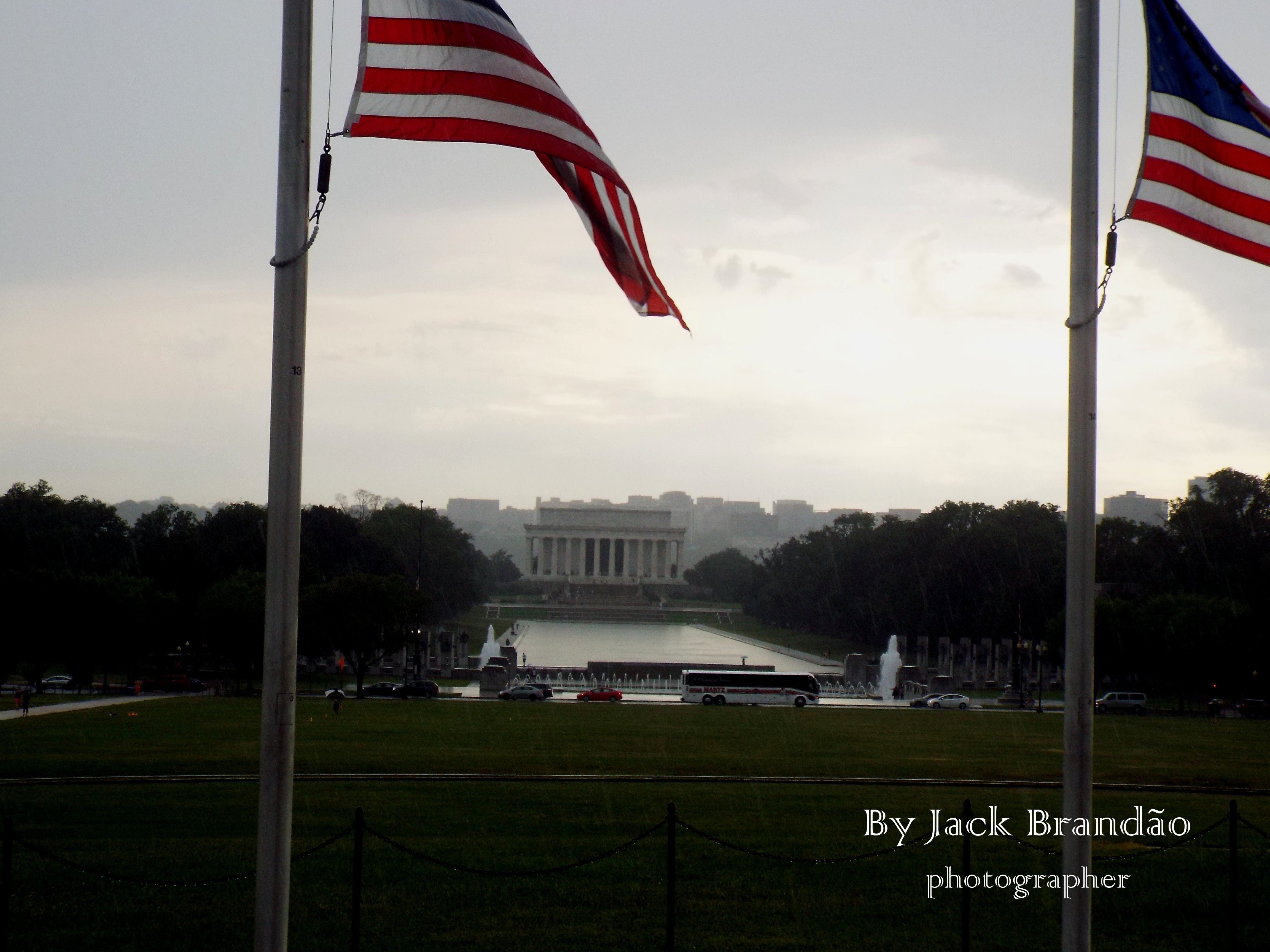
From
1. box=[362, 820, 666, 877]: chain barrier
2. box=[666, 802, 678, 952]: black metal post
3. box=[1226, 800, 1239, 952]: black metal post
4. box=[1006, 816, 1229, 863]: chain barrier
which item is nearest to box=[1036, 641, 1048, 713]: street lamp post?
box=[1006, 816, 1229, 863]: chain barrier

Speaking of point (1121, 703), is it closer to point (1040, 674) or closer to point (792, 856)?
point (1040, 674)

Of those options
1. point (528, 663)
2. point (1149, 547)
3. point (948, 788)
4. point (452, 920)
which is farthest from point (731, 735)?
point (1149, 547)

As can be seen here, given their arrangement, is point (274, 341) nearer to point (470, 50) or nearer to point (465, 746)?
point (470, 50)

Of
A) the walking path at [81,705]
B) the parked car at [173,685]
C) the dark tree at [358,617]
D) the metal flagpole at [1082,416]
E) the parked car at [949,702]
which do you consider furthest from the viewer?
the parked car at [173,685]

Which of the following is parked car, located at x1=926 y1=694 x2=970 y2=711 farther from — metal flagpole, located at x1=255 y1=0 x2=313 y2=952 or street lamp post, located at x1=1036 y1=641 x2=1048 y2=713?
metal flagpole, located at x1=255 y1=0 x2=313 y2=952

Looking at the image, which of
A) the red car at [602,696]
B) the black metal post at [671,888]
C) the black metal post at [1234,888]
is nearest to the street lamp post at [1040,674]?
the red car at [602,696]

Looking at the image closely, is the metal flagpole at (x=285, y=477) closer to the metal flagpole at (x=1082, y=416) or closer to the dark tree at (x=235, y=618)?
the metal flagpole at (x=1082, y=416)

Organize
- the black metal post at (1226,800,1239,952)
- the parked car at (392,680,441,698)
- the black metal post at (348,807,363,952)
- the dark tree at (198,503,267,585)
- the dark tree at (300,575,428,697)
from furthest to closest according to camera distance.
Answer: the dark tree at (198,503,267,585), the dark tree at (300,575,428,697), the parked car at (392,680,441,698), the black metal post at (1226,800,1239,952), the black metal post at (348,807,363,952)
